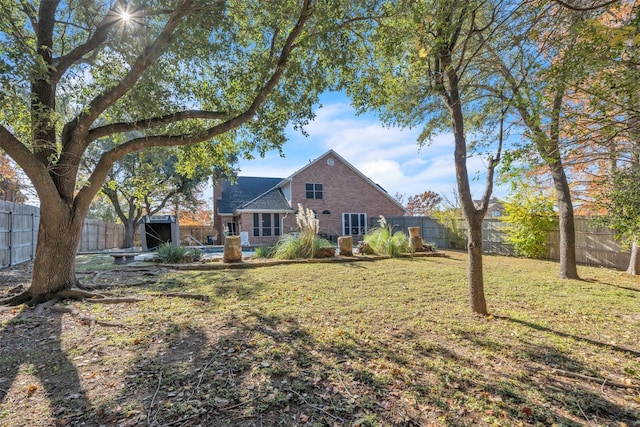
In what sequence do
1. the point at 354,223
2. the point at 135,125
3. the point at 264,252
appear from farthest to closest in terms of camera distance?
the point at 354,223, the point at 264,252, the point at 135,125

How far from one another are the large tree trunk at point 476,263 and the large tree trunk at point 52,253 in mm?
6524

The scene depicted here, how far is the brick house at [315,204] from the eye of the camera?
62.5 ft

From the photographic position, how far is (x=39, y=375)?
2725 mm

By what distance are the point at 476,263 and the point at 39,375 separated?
5.17 meters

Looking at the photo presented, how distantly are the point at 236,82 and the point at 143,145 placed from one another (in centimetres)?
223

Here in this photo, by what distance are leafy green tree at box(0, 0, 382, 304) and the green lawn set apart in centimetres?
204

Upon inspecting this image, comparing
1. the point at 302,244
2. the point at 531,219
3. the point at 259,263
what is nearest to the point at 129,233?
the point at 259,263

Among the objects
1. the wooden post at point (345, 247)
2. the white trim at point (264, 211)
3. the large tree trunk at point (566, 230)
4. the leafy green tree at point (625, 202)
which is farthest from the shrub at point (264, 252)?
the leafy green tree at point (625, 202)

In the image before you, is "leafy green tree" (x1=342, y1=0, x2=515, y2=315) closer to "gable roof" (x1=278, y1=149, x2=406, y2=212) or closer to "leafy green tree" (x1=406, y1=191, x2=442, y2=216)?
"gable roof" (x1=278, y1=149, x2=406, y2=212)

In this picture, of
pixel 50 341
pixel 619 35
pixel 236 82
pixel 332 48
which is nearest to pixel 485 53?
pixel 332 48

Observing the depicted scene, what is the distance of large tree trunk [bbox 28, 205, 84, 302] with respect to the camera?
16.5ft

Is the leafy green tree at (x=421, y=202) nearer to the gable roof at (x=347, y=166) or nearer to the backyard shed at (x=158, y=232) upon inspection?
the gable roof at (x=347, y=166)

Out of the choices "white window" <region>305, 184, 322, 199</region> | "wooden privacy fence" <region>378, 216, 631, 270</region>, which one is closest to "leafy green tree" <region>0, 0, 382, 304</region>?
"wooden privacy fence" <region>378, 216, 631, 270</region>

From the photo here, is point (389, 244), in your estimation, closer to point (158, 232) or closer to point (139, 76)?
point (139, 76)
